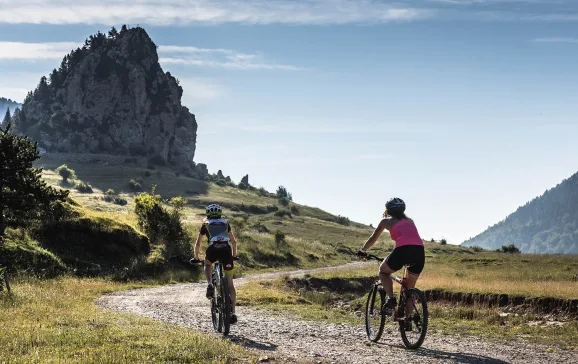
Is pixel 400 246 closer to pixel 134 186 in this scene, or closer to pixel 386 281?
pixel 386 281

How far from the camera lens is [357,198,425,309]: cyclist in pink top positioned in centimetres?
1231

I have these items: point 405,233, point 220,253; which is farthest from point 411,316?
point 220,253

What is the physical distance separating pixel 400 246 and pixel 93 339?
6661mm

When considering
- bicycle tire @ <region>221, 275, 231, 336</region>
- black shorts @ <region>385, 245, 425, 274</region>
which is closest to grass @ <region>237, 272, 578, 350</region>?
black shorts @ <region>385, 245, 425, 274</region>

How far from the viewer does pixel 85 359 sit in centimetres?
946

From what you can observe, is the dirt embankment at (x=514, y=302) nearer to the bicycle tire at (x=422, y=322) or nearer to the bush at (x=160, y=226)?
the bicycle tire at (x=422, y=322)

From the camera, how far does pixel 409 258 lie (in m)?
12.3

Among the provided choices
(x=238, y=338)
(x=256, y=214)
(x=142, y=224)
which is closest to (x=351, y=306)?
(x=238, y=338)

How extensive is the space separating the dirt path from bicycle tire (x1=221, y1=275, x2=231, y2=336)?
0.30 meters

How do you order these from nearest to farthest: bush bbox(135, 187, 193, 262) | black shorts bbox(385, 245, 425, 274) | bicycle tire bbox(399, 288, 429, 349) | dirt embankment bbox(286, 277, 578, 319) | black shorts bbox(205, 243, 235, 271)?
1. bicycle tire bbox(399, 288, 429, 349)
2. black shorts bbox(385, 245, 425, 274)
3. black shorts bbox(205, 243, 235, 271)
4. dirt embankment bbox(286, 277, 578, 319)
5. bush bbox(135, 187, 193, 262)

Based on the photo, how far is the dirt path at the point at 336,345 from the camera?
11.2m

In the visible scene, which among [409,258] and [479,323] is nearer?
[409,258]

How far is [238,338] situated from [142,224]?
110 ft

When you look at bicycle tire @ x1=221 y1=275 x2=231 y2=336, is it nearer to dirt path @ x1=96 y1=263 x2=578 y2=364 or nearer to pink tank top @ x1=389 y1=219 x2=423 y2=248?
dirt path @ x1=96 y1=263 x2=578 y2=364
